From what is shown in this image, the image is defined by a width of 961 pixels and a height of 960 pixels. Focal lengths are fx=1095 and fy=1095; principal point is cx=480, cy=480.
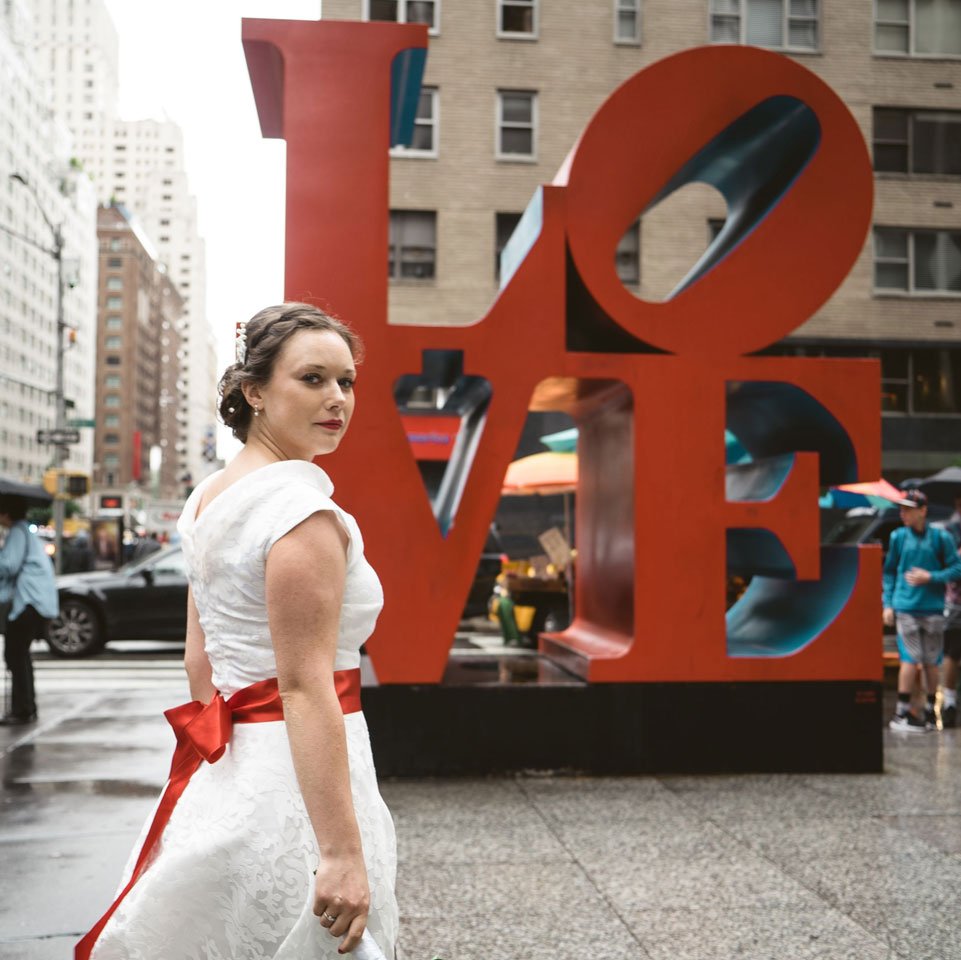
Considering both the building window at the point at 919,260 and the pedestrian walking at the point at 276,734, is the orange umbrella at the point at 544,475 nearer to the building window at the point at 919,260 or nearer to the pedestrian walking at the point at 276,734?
the pedestrian walking at the point at 276,734

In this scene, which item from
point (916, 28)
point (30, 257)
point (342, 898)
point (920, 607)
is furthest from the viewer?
point (30, 257)

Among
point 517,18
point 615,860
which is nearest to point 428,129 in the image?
point 517,18

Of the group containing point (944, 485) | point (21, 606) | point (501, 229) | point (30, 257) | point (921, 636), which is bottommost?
point (921, 636)

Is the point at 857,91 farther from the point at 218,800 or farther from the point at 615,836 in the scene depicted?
the point at 218,800

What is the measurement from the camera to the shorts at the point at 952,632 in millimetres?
9406

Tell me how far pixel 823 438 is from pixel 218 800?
629cm

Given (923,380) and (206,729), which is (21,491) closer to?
(206,729)

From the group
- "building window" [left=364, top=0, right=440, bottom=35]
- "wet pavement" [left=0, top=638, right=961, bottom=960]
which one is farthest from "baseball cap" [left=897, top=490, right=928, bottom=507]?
"building window" [left=364, top=0, right=440, bottom=35]

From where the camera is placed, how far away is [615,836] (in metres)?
5.53

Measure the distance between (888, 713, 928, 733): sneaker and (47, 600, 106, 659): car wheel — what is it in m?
10.2

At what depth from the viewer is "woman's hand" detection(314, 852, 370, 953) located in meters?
1.84

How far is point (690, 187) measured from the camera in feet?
87.6

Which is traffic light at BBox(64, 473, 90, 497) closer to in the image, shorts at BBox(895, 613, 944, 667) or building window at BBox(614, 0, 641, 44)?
building window at BBox(614, 0, 641, 44)

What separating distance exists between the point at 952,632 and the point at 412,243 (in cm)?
1949
